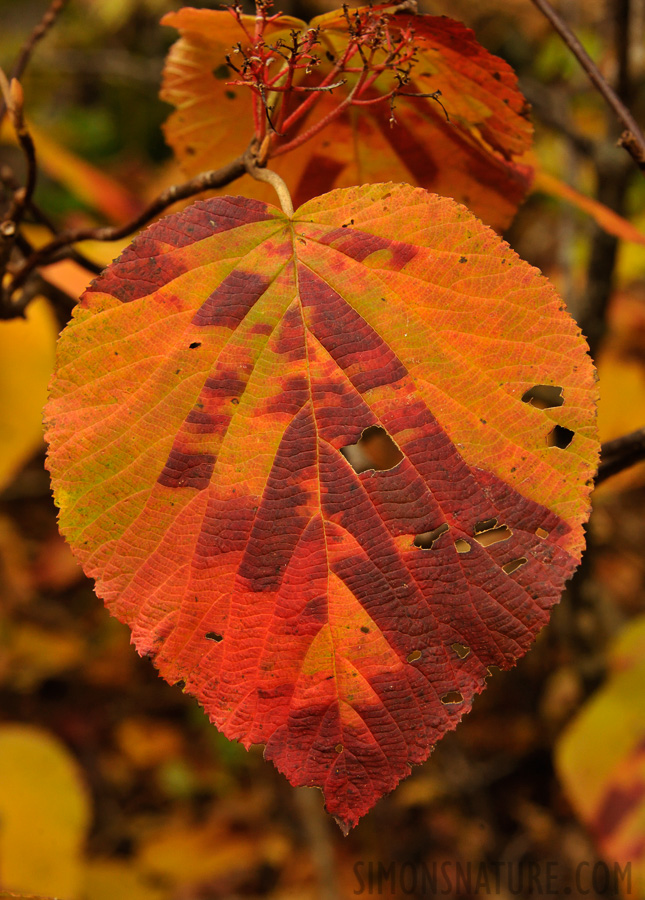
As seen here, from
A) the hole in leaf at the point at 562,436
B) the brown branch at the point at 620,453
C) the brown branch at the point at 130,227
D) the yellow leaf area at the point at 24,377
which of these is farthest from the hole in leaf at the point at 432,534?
the yellow leaf area at the point at 24,377

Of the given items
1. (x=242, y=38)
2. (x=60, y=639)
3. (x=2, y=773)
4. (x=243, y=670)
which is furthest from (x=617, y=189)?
(x=60, y=639)

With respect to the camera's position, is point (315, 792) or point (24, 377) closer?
point (24, 377)

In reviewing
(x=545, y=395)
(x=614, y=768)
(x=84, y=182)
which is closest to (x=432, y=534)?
(x=545, y=395)

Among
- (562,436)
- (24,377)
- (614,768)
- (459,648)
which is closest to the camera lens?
(459,648)

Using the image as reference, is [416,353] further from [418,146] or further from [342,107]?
[418,146]

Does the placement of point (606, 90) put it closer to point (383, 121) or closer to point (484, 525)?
point (383, 121)

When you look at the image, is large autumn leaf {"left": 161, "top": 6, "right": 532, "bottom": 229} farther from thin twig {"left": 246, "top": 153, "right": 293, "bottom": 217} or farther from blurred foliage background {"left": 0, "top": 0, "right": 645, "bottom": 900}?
blurred foliage background {"left": 0, "top": 0, "right": 645, "bottom": 900}

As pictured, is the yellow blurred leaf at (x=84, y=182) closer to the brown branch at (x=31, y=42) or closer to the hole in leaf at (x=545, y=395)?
the brown branch at (x=31, y=42)
